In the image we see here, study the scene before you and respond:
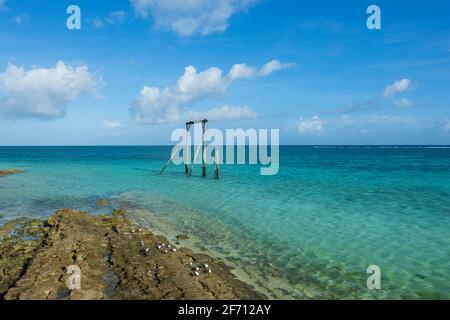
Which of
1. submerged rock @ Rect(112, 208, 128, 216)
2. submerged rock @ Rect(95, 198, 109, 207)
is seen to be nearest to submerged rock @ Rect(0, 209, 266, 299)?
submerged rock @ Rect(112, 208, 128, 216)

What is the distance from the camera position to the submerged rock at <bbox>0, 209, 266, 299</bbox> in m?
8.33

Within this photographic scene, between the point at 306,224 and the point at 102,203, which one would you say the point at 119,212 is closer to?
the point at 102,203

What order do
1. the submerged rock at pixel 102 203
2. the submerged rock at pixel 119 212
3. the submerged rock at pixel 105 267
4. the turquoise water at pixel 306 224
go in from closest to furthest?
the submerged rock at pixel 105 267
the turquoise water at pixel 306 224
the submerged rock at pixel 119 212
the submerged rock at pixel 102 203

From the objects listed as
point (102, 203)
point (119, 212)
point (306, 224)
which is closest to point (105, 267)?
point (119, 212)

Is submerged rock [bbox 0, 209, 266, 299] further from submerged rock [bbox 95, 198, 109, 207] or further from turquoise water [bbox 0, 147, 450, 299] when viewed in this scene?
submerged rock [bbox 95, 198, 109, 207]

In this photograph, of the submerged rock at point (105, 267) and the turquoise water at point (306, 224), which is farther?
the turquoise water at point (306, 224)

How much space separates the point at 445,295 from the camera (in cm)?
917

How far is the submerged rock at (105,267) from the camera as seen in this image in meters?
8.33

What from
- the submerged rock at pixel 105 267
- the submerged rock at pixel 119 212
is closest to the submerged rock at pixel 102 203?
the submerged rock at pixel 119 212

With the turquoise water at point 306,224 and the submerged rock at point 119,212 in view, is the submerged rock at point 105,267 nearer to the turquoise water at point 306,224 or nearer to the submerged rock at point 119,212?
the turquoise water at point 306,224
